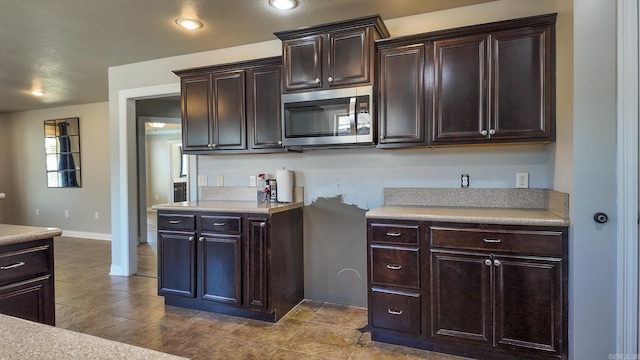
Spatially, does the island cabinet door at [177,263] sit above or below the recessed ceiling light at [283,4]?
below

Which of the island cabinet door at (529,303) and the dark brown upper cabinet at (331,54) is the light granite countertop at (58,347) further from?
the dark brown upper cabinet at (331,54)

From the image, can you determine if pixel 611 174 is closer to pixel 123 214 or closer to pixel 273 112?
pixel 273 112

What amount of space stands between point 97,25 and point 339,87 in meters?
2.10

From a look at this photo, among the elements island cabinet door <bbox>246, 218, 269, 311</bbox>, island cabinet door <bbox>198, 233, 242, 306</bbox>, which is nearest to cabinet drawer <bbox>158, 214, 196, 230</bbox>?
island cabinet door <bbox>198, 233, 242, 306</bbox>

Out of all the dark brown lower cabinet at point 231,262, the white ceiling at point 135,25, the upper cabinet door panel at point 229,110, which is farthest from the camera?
the upper cabinet door panel at point 229,110

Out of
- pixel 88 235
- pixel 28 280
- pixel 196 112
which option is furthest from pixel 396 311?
pixel 88 235

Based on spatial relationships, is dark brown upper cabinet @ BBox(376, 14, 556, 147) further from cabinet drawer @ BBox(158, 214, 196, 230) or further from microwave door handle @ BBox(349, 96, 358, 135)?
cabinet drawer @ BBox(158, 214, 196, 230)

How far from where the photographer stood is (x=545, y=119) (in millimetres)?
2174

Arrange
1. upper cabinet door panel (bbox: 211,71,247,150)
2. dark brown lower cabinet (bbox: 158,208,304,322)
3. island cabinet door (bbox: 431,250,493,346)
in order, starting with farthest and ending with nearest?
upper cabinet door panel (bbox: 211,71,247,150), dark brown lower cabinet (bbox: 158,208,304,322), island cabinet door (bbox: 431,250,493,346)

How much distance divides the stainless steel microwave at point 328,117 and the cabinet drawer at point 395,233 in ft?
2.08

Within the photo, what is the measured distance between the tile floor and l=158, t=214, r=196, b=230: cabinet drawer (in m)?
0.71

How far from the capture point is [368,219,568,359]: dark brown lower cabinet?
1980 mm

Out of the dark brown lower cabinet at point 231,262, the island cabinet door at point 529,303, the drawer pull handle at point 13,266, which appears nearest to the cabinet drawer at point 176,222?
the dark brown lower cabinet at point 231,262

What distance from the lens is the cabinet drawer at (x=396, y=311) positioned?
2252 mm
